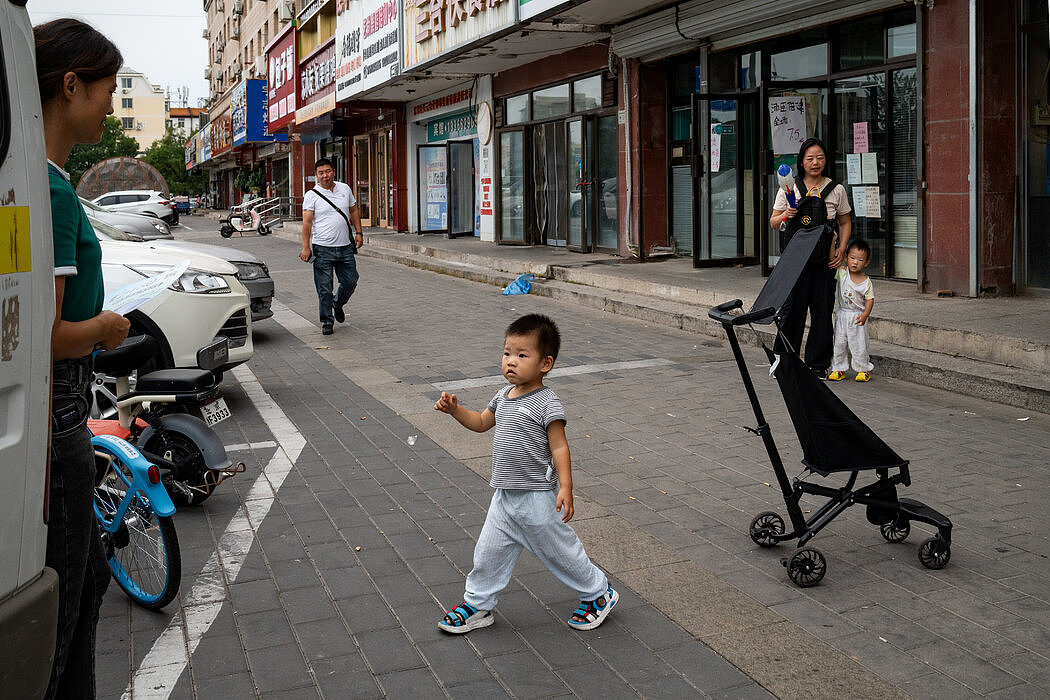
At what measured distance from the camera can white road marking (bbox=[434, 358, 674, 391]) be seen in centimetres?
884

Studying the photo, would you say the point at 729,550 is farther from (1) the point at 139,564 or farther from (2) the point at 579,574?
(1) the point at 139,564

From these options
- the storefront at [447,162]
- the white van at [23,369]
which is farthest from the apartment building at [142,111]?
the white van at [23,369]

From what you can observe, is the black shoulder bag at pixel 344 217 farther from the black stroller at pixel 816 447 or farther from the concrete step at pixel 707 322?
the black stroller at pixel 816 447

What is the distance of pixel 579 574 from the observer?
3.99m

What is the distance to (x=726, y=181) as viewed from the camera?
50.4 ft

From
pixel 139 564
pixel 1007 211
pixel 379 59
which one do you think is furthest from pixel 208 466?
pixel 379 59

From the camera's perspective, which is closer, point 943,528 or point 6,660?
point 6,660

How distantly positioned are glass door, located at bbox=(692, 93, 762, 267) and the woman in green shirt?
1221 cm

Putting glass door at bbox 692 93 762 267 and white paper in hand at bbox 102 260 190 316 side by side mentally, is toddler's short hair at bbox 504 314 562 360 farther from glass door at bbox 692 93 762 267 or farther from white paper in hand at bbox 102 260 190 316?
glass door at bbox 692 93 762 267

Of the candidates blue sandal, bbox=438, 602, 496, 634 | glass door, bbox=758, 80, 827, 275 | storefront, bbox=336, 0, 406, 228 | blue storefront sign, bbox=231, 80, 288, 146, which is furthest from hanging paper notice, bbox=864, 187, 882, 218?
blue storefront sign, bbox=231, 80, 288, 146

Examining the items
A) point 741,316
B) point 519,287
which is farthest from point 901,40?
point 741,316

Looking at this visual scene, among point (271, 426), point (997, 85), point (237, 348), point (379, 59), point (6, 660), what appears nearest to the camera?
point (6, 660)

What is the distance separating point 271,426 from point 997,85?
744 cm

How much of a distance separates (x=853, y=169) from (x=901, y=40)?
1583mm
